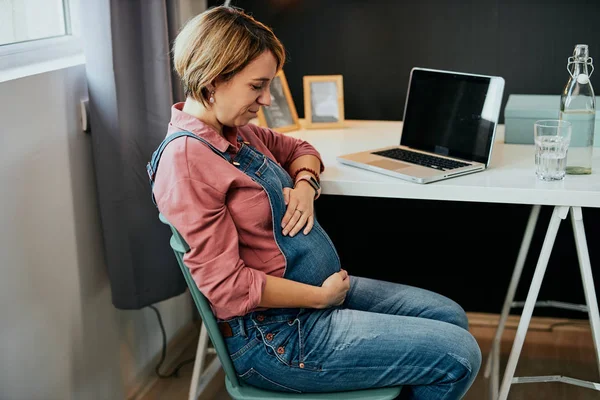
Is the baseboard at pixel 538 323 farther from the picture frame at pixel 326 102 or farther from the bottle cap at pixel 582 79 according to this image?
the bottle cap at pixel 582 79

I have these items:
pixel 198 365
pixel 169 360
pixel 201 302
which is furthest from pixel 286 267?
pixel 169 360

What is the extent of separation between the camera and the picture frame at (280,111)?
2.32 metres

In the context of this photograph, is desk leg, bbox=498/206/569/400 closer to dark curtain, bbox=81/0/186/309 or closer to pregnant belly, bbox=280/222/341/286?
pregnant belly, bbox=280/222/341/286

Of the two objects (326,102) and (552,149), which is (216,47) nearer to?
(552,149)

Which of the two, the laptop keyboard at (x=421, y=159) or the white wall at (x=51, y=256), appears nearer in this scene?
the white wall at (x=51, y=256)

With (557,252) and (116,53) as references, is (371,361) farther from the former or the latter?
(557,252)

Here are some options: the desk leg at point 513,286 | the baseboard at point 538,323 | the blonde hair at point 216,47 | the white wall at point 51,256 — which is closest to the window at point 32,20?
the white wall at point 51,256

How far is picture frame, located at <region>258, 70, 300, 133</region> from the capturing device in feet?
7.63

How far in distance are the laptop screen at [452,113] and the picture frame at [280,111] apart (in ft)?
1.36

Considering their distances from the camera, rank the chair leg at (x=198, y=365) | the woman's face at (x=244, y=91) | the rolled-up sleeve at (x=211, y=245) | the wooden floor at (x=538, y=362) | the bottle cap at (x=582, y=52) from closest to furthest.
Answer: the rolled-up sleeve at (x=211, y=245) < the woman's face at (x=244, y=91) < the bottle cap at (x=582, y=52) < the chair leg at (x=198, y=365) < the wooden floor at (x=538, y=362)

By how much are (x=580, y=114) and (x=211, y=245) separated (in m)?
1.06

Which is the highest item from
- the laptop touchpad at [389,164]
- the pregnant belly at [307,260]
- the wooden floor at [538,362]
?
the laptop touchpad at [389,164]

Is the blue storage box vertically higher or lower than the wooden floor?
higher

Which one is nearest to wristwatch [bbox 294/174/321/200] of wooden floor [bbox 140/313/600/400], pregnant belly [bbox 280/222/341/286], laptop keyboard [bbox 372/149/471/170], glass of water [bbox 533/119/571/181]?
pregnant belly [bbox 280/222/341/286]
